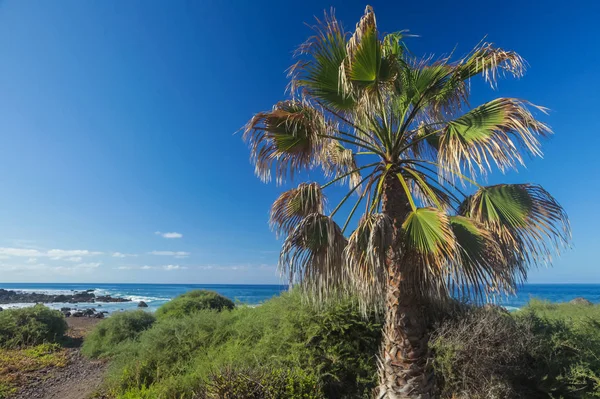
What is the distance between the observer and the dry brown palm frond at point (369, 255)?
4117 millimetres

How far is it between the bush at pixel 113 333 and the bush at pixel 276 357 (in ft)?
17.4

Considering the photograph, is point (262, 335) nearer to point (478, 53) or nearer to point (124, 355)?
point (124, 355)

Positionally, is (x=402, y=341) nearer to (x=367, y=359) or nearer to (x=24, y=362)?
(x=367, y=359)

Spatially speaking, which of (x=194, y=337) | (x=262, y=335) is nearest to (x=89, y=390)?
(x=194, y=337)

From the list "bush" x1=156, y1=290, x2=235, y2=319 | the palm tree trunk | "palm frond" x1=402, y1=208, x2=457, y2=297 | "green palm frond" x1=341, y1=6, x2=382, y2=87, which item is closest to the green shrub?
the palm tree trunk

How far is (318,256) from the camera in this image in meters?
4.75

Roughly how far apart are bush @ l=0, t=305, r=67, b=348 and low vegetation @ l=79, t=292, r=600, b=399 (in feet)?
30.6

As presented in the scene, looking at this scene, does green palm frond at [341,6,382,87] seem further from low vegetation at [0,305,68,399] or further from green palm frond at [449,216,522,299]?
low vegetation at [0,305,68,399]

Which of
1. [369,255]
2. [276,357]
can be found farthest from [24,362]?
[369,255]

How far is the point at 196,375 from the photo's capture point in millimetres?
6520

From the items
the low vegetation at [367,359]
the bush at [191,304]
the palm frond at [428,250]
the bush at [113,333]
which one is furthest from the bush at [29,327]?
the palm frond at [428,250]

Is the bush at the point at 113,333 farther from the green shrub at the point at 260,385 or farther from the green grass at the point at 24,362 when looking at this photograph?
the green shrub at the point at 260,385

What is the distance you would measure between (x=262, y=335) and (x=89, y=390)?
Answer: 5.07 meters

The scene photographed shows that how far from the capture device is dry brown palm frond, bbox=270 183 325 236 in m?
5.45
